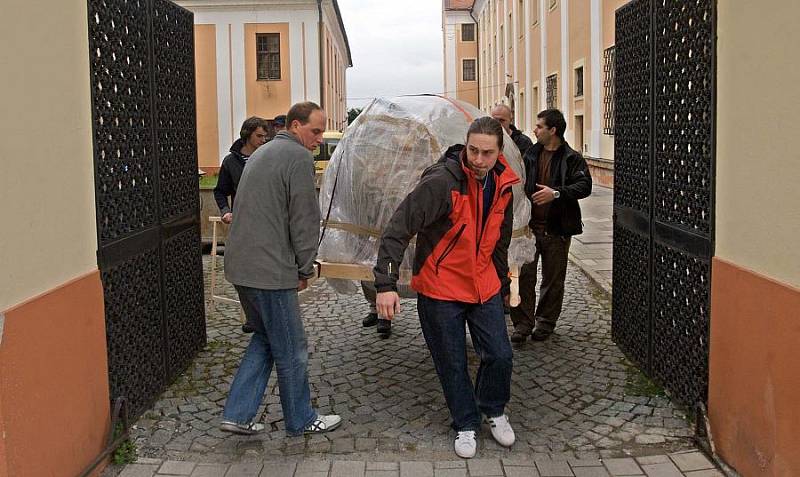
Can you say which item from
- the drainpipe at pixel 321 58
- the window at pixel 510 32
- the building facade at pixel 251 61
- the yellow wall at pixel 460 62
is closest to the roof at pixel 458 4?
the yellow wall at pixel 460 62

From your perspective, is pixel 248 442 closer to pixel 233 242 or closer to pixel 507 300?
pixel 233 242

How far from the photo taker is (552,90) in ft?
90.6

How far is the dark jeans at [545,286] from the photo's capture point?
6.58m

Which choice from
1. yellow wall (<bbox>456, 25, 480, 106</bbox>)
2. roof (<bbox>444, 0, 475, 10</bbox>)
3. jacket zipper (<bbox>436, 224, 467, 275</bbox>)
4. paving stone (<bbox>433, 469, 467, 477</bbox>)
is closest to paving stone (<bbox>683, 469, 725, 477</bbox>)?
paving stone (<bbox>433, 469, 467, 477</bbox>)

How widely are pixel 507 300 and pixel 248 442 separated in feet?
5.87

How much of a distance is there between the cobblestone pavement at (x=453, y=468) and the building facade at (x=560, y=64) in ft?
50.2

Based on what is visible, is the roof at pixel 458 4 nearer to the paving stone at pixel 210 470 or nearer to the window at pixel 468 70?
the window at pixel 468 70

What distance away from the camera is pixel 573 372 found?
5930mm

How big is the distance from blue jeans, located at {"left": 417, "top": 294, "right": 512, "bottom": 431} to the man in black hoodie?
3.30 metres

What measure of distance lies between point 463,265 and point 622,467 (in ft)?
4.52

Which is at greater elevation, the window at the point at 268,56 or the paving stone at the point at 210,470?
the window at the point at 268,56

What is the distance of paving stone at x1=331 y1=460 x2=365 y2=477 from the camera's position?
13.8ft

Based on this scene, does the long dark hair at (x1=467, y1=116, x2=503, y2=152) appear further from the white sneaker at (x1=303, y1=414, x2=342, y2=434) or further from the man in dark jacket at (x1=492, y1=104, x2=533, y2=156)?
the man in dark jacket at (x1=492, y1=104, x2=533, y2=156)

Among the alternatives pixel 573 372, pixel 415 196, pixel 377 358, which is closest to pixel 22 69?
pixel 415 196
